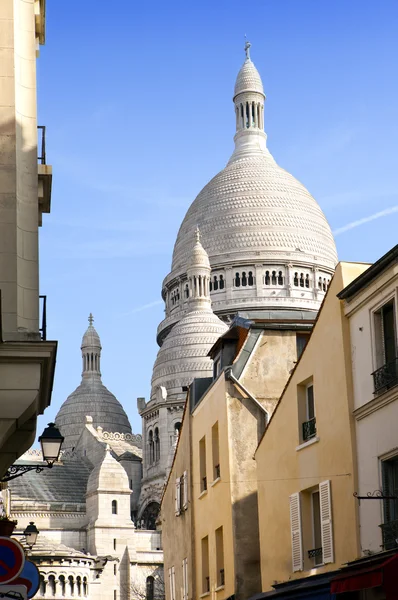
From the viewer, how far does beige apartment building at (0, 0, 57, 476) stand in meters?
14.5

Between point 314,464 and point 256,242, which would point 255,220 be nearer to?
point 256,242

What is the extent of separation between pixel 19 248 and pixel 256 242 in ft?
402

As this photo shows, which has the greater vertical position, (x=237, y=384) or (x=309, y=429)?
(x=237, y=384)

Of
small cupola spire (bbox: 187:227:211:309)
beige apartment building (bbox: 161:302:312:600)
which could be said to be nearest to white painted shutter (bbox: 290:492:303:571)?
beige apartment building (bbox: 161:302:312:600)

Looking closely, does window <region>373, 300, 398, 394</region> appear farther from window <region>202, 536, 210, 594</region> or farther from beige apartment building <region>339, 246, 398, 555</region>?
window <region>202, 536, 210, 594</region>

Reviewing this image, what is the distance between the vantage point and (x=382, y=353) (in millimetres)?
19906

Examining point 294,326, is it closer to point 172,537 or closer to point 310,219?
point 172,537

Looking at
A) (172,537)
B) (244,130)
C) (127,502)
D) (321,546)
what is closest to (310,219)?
(244,130)

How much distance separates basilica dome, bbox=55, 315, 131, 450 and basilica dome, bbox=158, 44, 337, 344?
842cm

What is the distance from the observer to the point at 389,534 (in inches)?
746

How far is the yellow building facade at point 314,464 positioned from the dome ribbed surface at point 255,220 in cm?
11153

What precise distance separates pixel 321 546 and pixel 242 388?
5.40 meters

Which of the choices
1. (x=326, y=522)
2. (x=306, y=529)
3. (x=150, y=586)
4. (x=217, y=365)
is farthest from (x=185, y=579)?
(x=150, y=586)

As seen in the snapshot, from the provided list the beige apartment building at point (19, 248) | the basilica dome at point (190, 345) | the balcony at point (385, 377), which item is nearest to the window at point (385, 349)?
the balcony at point (385, 377)
